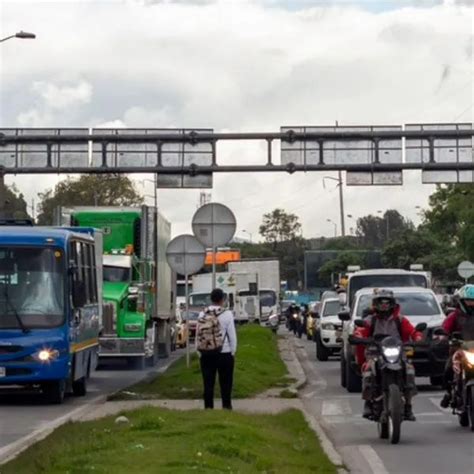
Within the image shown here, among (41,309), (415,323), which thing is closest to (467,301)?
(41,309)

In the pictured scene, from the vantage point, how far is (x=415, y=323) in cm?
2656

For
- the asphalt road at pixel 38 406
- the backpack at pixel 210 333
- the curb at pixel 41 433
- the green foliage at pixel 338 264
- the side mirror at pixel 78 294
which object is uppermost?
the green foliage at pixel 338 264

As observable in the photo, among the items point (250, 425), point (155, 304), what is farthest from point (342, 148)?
point (250, 425)

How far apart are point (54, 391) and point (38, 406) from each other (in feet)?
1.96

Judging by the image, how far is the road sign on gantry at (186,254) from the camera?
91.6ft

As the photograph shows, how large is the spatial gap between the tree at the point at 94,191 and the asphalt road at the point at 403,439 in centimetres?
4835

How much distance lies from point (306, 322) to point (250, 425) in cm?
5172

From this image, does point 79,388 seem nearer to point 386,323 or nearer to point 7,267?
point 7,267

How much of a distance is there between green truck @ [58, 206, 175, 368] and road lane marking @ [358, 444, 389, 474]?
17.7 meters

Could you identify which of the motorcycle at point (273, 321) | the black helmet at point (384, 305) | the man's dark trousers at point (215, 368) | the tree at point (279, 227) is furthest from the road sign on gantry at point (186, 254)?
the tree at point (279, 227)

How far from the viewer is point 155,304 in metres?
37.7

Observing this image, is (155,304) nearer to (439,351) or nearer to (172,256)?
(172,256)

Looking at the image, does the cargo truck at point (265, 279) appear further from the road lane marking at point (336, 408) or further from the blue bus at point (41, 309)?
the road lane marking at point (336, 408)

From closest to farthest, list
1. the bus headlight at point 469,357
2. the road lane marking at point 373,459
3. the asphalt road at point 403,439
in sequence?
1. the road lane marking at point 373,459
2. the asphalt road at point 403,439
3. the bus headlight at point 469,357
